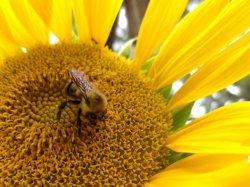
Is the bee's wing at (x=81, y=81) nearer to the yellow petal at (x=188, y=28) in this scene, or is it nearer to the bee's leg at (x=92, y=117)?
the bee's leg at (x=92, y=117)

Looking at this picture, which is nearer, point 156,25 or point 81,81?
point 81,81

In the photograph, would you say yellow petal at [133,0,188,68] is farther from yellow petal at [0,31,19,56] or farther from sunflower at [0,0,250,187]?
yellow petal at [0,31,19,56]

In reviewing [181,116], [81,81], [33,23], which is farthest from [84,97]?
[33,23]

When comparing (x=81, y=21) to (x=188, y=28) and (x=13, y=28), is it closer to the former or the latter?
(x=13, y=28)

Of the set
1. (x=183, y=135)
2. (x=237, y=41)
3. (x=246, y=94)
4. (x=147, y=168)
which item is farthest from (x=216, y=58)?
(x=246, y=94)

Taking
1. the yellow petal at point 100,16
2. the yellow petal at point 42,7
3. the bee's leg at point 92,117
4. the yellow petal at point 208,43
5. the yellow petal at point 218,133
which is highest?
the yellow petal at point 42,7

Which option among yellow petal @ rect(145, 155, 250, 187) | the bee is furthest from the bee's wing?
yellow petal @ rect(145, 155, 250, 187)

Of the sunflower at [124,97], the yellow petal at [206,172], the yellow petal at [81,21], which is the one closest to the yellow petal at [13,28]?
the sunflower at [124,97]
